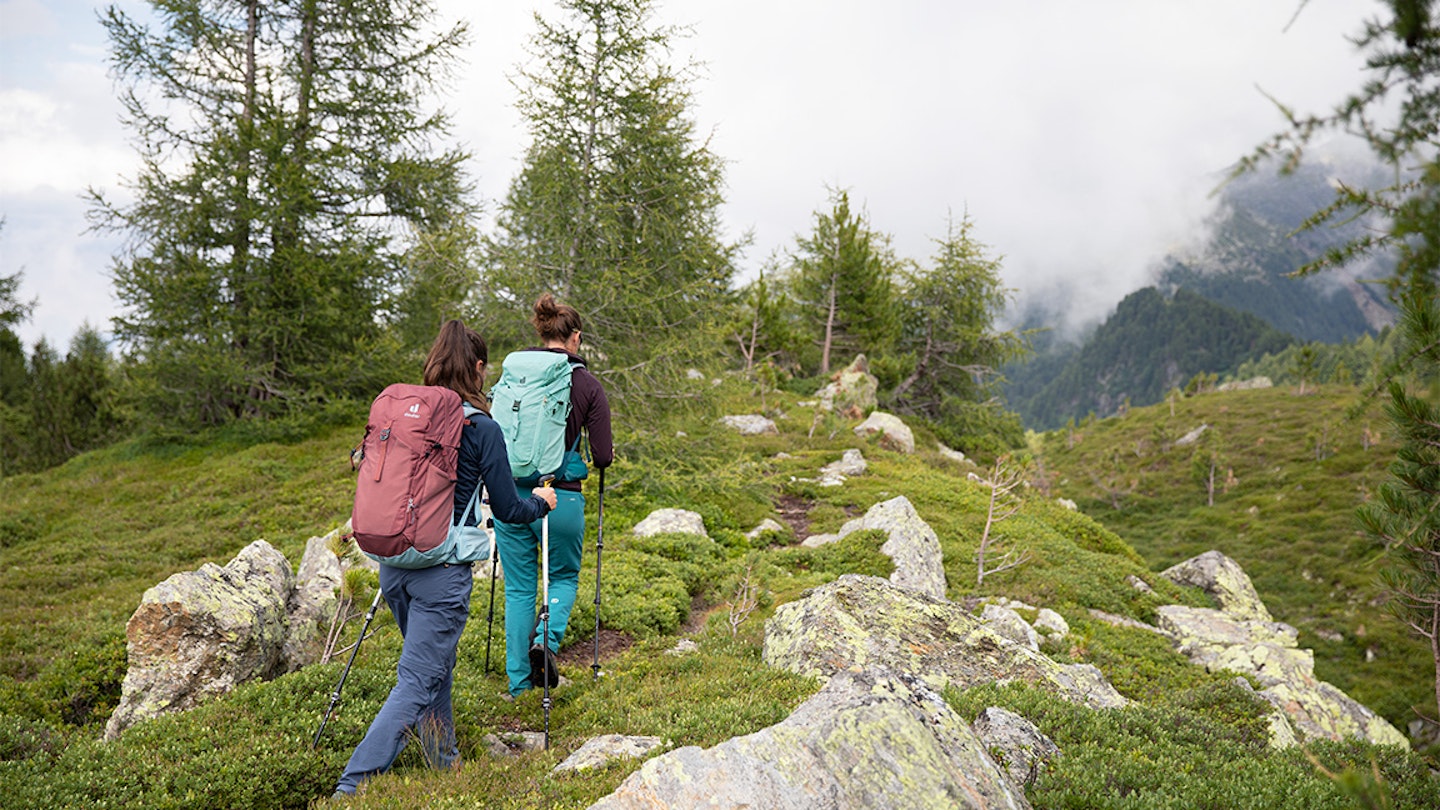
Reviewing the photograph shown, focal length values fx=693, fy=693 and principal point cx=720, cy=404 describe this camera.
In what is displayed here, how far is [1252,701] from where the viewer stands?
848 cm

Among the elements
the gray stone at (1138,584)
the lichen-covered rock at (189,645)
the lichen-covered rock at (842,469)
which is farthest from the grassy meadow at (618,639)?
the lichen-covered rock at (189,645)

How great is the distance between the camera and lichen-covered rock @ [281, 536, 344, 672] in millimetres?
7660

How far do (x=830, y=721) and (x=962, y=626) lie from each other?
442 cm

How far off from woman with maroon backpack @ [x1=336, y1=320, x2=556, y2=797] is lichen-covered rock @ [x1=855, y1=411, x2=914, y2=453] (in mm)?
23067

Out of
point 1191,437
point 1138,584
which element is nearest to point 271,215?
point 1138,584

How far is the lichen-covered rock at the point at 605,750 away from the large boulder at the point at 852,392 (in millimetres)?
25455

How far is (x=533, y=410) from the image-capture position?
19.8 ft

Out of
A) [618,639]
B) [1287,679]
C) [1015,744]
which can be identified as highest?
[1015,744]

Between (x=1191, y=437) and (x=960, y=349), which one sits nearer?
(x=960, y=349)

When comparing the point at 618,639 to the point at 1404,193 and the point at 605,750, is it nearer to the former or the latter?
the point at 605,750

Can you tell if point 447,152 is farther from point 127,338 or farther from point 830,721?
point 830,721

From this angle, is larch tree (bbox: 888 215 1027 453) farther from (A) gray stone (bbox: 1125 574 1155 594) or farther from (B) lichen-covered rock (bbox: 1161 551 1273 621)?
(A) gray stone (bbox: 1125 574 1155 594)

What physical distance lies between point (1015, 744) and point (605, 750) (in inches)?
121

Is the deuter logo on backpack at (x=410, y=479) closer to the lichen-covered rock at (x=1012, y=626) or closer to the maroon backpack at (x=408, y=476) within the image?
the maroon backpack at (x=408, y=476)
